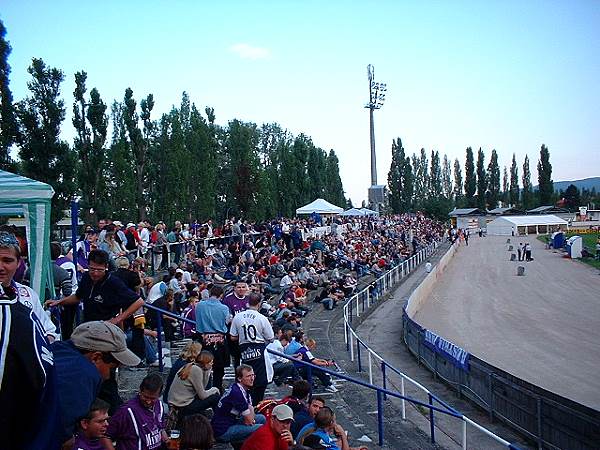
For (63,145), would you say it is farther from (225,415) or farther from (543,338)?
(225,415)

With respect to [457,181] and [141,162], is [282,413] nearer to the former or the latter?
[141,162]

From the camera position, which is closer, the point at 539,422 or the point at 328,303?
the point at 539,422

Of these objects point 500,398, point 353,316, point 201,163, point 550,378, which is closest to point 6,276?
point 500,398

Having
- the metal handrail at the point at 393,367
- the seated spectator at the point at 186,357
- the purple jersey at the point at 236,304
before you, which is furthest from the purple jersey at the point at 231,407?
the metal handrail at the point at 393,367

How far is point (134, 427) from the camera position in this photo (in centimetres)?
484

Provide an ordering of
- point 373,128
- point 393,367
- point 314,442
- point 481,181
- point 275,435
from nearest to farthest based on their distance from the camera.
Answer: point 275,435, point 314,442, point 393,367, point 373,128, point 481,181

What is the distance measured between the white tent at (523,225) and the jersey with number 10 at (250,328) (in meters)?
91.3

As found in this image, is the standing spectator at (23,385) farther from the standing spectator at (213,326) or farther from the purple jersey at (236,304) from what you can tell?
the purple jersey at (236,304)

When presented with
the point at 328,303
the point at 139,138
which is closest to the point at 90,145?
the point at 139,138

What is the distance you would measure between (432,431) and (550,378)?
299 inches

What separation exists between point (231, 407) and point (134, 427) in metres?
1.63

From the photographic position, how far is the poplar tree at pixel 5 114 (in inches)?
889

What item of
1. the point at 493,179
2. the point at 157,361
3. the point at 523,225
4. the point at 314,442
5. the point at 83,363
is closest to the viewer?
the point at 83,363

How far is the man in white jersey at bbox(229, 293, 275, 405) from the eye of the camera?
309 inches
